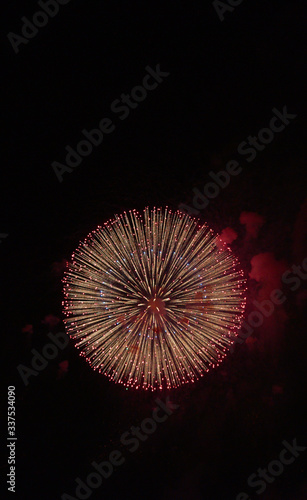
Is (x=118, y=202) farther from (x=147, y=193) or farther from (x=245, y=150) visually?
(x=245, y=150)

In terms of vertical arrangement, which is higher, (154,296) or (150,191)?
→ (150,191)

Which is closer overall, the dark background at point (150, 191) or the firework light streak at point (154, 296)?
the firework light streak at point (154, 296)

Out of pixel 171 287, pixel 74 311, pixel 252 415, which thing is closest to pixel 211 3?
pixel 171 287

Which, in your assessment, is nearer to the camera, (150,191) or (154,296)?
(154,296)
